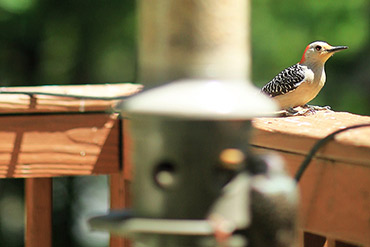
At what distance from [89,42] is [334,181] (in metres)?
4.22

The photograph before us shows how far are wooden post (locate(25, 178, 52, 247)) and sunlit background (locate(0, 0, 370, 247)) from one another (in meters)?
3.22

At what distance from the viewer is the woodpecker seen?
4691 millimetres

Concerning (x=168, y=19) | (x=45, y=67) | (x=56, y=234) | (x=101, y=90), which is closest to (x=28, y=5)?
(x=45, y=67)

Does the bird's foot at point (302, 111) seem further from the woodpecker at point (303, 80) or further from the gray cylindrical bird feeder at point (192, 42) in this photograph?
the gray cylindrical bird feeder at point (192, 42)

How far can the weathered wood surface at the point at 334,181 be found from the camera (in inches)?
46.0

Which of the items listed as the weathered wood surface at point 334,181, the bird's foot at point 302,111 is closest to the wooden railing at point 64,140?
the weathered wood surface at point 334,181

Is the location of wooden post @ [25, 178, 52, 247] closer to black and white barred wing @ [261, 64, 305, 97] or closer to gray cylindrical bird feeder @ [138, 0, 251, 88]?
gray cylindrical bird feeder @ [138, 0, 251, 88]

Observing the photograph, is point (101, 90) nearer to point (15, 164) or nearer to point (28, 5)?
point (15, 164)

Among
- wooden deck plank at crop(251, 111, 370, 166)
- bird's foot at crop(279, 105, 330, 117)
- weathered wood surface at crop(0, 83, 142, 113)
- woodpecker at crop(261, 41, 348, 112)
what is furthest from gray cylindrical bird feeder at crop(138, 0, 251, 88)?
woodpecker at crop(261, 41, 348, 112)

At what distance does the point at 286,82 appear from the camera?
15.4 ft

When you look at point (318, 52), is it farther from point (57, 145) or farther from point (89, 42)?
point (57, 145)

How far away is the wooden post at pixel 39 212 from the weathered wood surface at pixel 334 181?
2.04ft

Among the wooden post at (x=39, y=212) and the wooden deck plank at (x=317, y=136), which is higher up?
the wooden deck plank at (x=317, y=136)

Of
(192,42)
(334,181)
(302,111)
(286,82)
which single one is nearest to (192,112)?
(192,42)
